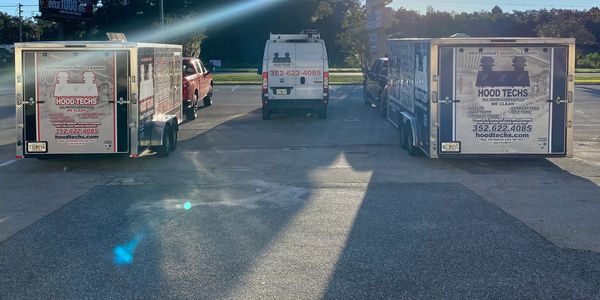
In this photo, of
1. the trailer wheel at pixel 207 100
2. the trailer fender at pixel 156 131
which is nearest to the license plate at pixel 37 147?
the trailer fender at pixel 156 131

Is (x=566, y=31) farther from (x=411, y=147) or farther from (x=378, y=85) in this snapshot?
(x=411, y=147)

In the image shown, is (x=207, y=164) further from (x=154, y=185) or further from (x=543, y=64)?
(x=543, y=64)

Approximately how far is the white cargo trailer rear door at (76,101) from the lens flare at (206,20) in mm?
26196

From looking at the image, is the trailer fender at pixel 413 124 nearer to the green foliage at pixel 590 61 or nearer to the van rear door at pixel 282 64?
the van rear door at pixel 282 64

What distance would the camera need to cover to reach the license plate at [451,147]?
42.1ft

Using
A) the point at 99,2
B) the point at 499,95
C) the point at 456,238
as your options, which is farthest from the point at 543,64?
the point at 99,2

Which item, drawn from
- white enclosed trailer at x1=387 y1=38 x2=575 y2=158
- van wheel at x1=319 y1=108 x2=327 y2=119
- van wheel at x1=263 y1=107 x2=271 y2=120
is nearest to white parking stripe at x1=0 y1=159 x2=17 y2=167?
white enclosed trailer at x1=387 y1=38 x2=575 y2=158

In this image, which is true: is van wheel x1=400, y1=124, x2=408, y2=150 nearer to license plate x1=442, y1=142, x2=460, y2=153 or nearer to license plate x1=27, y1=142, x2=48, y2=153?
license plate x1=442, y1=142, x2=460, y2=153

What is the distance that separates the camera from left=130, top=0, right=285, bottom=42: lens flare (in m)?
42.2

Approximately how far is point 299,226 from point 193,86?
13.8 meters

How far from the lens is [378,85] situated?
22609 millimetres

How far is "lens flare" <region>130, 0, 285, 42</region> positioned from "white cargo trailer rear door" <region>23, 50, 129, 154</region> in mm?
26196

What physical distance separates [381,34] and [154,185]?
21856mm

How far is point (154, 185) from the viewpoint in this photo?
1151cm
